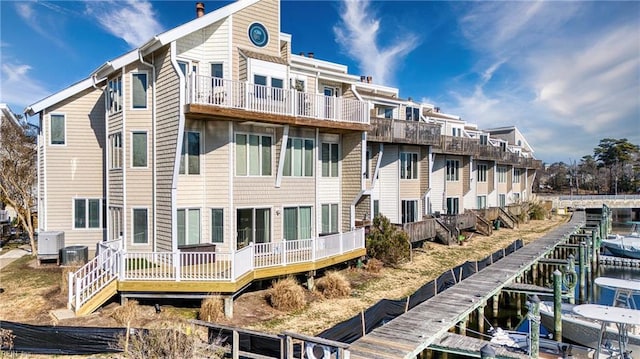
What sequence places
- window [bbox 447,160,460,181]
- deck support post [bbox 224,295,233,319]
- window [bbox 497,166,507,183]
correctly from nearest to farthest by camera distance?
deck support post [bbox 224,295,233,319] < window [bbox 447,160,460,181] < window [bbox 497,166,507,183]

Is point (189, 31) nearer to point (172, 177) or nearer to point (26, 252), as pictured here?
point (172, 177)

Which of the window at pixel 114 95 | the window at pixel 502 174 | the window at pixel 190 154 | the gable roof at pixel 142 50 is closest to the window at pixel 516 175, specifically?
the window at pixel 502 174

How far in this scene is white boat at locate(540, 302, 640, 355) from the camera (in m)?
11.8

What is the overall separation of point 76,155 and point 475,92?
32.9 m

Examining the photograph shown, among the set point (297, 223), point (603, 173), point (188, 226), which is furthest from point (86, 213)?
point (603, 173)

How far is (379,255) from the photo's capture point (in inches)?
785

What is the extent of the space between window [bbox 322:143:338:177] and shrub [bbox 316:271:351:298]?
5623mm

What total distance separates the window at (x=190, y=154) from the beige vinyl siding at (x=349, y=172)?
755cm

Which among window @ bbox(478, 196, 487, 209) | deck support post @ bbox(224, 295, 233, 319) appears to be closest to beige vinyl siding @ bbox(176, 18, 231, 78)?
deck support post @ bbox(224, 295, 233, 319)

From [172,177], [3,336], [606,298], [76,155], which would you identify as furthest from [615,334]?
[76,155]

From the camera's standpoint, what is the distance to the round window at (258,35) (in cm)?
1667

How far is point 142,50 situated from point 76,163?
812cm

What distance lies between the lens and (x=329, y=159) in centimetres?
1945

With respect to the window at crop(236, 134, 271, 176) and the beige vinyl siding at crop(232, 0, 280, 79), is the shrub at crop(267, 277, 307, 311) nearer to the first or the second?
the window at crop(236, 134, 271, 176)
